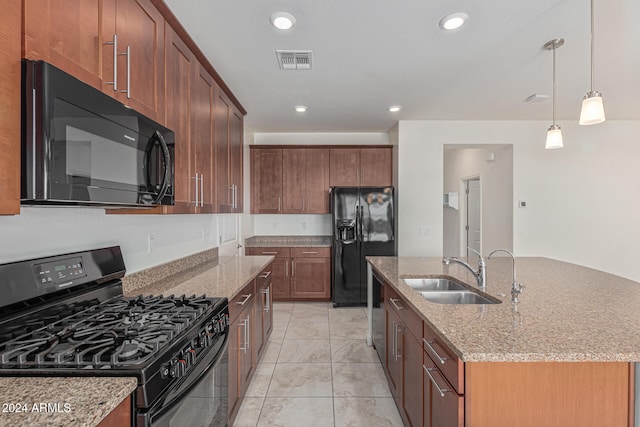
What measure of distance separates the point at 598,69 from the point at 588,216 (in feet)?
7.77

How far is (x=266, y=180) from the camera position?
192 inches

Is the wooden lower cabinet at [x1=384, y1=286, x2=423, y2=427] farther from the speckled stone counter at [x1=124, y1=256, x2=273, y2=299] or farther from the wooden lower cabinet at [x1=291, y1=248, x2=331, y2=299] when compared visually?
the wooden lower cabinet at [x1=291, y1=248, x2=331, y2=299]

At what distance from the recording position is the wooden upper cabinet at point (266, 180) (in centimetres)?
486

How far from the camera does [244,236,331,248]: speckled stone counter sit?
15.5 feet

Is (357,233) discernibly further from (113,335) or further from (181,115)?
(113,335)

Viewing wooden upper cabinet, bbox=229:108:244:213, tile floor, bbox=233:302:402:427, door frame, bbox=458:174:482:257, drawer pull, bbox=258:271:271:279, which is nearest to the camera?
tile floor, bbox=233:302:402:427

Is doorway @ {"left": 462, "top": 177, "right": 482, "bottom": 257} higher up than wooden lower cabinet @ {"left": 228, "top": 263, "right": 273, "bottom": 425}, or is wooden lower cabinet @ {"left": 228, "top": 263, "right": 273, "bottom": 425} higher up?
doorway @ {"left": 462, "top": 177, "right": 482, "bottom": 257}

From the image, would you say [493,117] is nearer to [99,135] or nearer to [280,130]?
[280,130]

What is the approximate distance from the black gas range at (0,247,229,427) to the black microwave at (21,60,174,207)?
0.46m

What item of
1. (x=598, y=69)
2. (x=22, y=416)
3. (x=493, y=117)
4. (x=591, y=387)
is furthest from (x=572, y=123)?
(x=22, y=416)

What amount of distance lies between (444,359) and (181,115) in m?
1.97

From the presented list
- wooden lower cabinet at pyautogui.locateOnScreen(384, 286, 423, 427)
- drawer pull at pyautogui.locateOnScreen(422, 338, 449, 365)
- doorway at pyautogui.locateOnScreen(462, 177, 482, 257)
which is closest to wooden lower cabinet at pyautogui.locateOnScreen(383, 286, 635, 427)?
drawer pull at pyautogui.locateOnScreen(422, 338, 449, 365)

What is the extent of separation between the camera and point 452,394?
1171mm

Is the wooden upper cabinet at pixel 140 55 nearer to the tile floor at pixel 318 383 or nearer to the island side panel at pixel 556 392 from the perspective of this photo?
the island side panel at pixel 556 392
